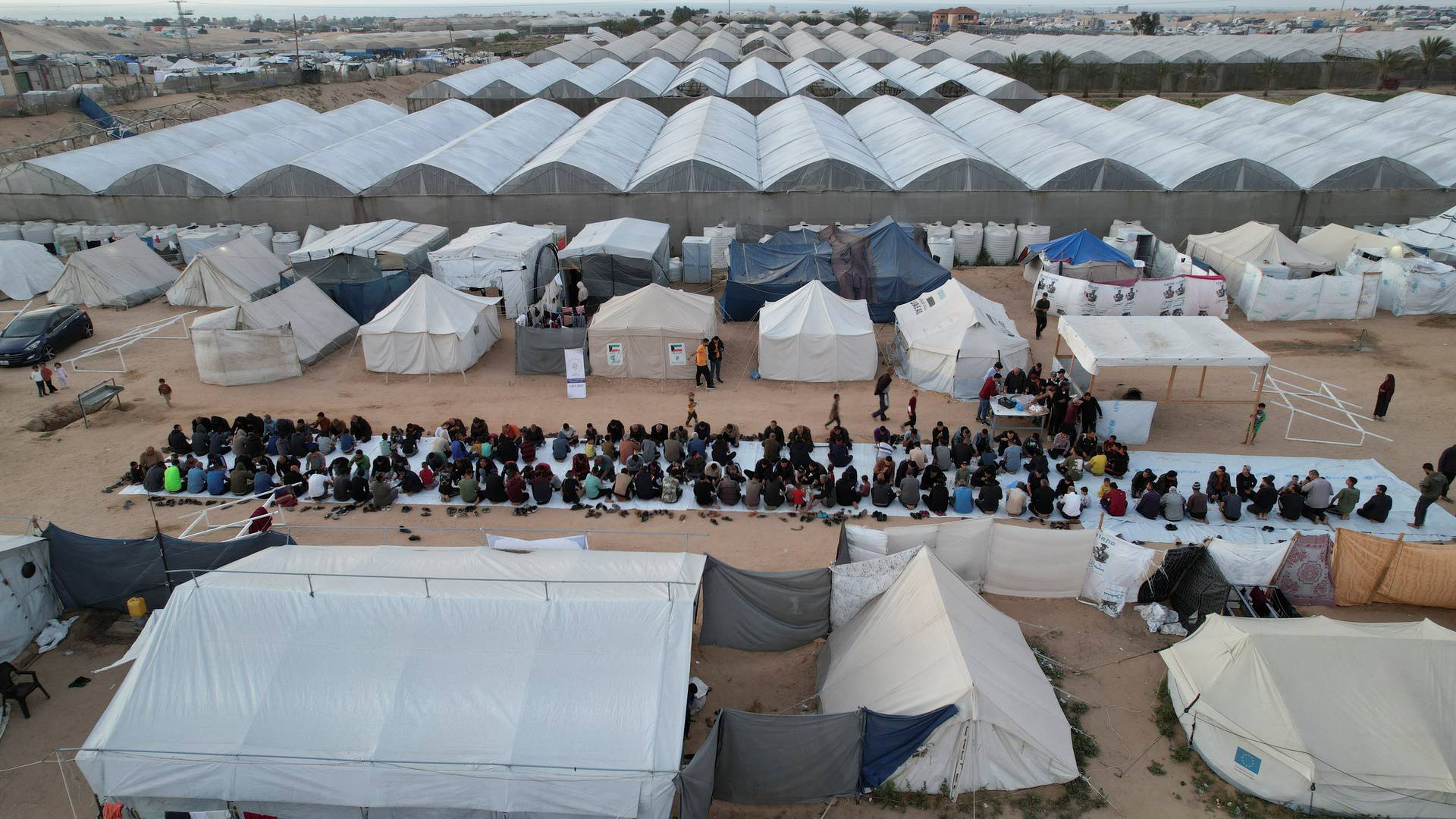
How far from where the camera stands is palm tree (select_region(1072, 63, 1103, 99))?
62.6 meters

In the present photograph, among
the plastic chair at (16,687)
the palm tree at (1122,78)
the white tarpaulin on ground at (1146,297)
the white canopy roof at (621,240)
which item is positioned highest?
the palm tree at (1122,78)

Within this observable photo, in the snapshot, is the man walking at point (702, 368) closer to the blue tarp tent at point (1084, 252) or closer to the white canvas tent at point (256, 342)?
the white canvas tent at point (256, 342)

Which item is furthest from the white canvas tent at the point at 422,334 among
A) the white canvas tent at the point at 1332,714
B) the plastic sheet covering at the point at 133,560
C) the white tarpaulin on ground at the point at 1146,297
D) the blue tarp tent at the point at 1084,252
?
the white canvas tent at the point at 1332,714

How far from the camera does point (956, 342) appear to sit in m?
18.4

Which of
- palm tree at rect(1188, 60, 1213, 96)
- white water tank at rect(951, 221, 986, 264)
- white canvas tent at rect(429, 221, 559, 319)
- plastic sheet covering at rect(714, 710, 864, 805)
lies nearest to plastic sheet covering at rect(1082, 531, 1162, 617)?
plastic sheet covering at rect(714, 710, 864, 805)

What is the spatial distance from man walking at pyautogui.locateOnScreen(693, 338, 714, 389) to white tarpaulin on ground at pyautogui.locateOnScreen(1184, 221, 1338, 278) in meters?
15.6

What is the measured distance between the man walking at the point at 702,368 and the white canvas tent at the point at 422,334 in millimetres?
5553

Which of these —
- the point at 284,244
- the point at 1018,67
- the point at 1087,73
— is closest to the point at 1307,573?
the point at 284,244

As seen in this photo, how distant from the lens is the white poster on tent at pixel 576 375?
61.9 ft

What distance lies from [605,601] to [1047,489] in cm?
804

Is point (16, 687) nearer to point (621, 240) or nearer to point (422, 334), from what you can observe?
point (422, 334)

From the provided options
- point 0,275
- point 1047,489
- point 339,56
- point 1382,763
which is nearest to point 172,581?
point 1047,489

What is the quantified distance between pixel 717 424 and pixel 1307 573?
10.4 metres

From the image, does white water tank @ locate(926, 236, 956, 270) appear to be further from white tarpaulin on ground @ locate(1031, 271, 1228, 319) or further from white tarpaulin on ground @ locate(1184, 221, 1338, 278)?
white tarpaulin on ground @ locate(1184, 221, 1338, 278)
